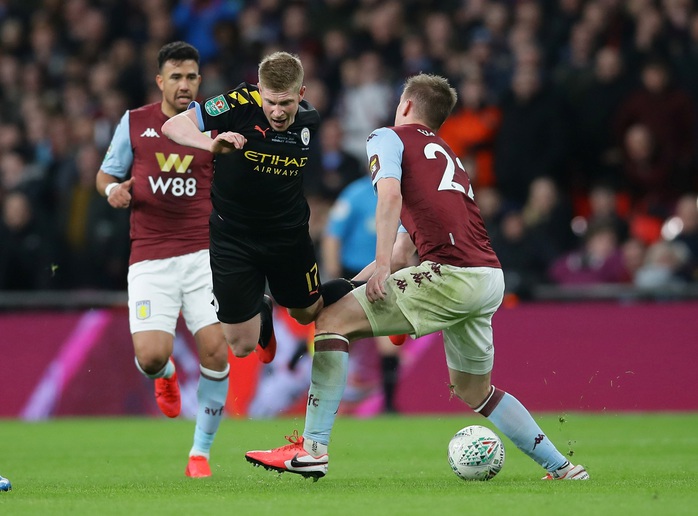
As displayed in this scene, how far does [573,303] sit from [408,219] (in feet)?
21.4

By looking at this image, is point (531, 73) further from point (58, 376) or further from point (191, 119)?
point (191, 119)

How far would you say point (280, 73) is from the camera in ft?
22.5

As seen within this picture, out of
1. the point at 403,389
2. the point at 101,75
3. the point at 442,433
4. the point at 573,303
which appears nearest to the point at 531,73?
the point at 573,303

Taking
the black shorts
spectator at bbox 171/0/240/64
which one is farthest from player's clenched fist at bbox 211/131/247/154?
spectator at bbox 171/0/240/64

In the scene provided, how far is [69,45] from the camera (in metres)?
18.8

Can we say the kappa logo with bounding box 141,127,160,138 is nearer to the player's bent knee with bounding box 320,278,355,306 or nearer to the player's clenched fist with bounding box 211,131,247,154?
the player's bent knee with bounding box 320,278,355,306

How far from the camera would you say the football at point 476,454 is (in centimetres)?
725

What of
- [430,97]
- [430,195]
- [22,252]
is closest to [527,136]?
[22,252]

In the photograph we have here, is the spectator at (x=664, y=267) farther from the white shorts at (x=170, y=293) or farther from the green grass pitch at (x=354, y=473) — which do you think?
the white shorts at (x=170, y=293)

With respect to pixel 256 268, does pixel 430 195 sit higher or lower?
higher

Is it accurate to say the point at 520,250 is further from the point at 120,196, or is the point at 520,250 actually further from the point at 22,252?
the point at 120,196

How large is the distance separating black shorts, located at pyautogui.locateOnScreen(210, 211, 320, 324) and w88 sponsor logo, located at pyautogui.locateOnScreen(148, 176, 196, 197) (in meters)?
1.01

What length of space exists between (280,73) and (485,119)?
8.32 m

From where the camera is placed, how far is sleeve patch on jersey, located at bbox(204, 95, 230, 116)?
702 cm
